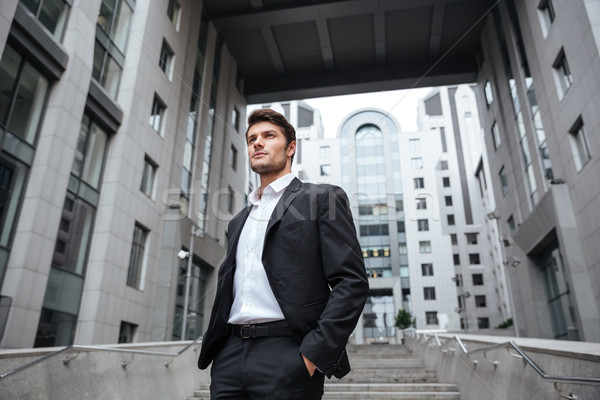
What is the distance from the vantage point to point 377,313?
39.7m

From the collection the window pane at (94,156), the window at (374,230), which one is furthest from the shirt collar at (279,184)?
the window at (374,230)

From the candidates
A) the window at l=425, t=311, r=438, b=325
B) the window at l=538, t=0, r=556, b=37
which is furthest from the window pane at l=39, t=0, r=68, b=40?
the window at l=425, t=311, r=438, b=325

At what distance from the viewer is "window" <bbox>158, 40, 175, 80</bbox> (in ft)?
57.3

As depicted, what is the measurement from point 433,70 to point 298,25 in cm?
785

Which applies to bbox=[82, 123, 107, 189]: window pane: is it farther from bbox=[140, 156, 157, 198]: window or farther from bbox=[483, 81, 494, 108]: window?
bbox=[483, 81, 494, 108]: window

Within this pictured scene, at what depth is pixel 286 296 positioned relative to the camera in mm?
1951

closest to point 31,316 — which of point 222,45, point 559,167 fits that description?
point 559,167

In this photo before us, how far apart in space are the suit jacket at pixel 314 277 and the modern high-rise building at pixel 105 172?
988 cm

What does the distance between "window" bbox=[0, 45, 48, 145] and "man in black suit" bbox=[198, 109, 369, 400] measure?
1001 centimetres

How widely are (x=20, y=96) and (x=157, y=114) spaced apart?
679 cm

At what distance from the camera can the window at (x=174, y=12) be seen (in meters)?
18.5

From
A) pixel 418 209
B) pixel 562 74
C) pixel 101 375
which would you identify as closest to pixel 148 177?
pixel 101 375

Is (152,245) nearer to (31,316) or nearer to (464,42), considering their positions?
(31,316)

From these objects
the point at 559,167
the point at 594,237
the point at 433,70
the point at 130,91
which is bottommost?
the point at 594,237
